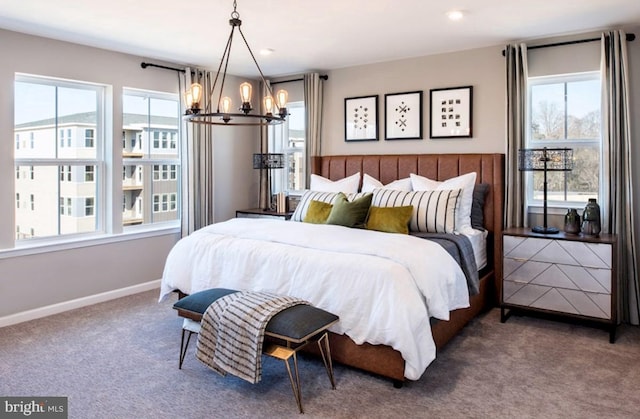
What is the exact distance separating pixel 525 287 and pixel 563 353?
2.23ft

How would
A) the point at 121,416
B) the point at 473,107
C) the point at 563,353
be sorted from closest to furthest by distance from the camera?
the point at 121,416, the point at 563,353, the point at 473,107

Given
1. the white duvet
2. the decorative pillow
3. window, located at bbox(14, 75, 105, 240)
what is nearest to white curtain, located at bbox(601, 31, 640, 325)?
the decorative pillow

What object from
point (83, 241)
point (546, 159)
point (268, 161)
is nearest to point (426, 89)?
point (546, 159)

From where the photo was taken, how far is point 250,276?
3.35m

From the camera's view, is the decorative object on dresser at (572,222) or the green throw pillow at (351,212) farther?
the green throw pillow at (351,212)

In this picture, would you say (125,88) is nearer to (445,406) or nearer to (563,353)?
(445,406)

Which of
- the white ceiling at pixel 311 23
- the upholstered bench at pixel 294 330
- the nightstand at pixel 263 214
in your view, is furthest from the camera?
the nightstand at pixel 263 214

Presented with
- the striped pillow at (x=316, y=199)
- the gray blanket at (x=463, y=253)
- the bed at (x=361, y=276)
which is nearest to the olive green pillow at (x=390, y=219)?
the gray blanket at (x=463, y=253)

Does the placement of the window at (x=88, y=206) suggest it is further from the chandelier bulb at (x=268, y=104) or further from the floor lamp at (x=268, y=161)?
the chandelier bulb at (x=268, y=104)

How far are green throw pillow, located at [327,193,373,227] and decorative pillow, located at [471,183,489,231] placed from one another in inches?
39.6

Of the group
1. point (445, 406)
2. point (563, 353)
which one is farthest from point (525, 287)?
point (445, 406)

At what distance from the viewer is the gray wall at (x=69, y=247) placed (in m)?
3.97

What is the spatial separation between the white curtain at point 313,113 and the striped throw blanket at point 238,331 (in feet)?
9.98

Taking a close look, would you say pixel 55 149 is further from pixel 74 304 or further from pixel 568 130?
pixel 568 130
